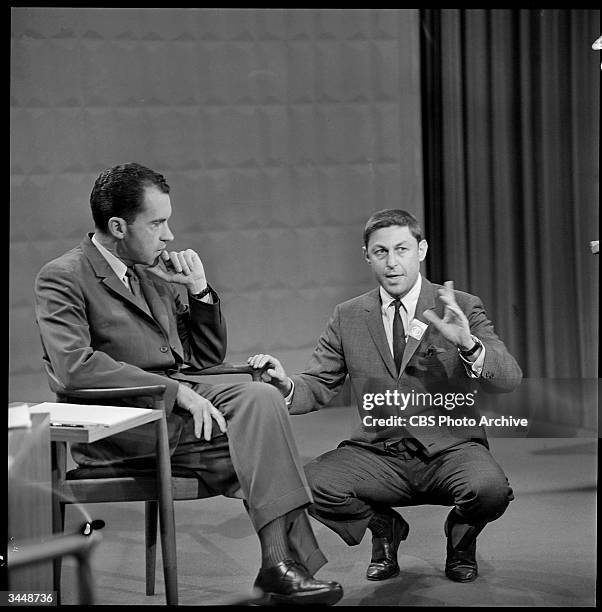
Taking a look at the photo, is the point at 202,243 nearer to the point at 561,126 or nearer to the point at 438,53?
the point at 438,53

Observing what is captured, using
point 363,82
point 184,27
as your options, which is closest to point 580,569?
point 363,82

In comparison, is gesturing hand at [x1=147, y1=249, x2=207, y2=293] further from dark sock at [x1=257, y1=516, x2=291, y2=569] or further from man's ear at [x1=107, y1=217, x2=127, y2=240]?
dark sock at [x1=257, y1=516, x2=291, y2=569]

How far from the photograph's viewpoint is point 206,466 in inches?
122

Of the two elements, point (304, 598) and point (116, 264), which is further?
point (116, 264)

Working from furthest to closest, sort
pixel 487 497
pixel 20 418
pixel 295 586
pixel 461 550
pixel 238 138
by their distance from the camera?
1. pixel 238 138
2. pixel 461 550
3. pixel 487 497
4. pixel 295 586
5. pixel 20 418

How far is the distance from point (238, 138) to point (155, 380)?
0.94 meters

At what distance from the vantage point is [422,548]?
332cm

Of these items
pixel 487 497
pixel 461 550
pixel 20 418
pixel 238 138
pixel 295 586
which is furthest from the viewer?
pixel 238 138

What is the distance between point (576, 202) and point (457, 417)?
0.90 meters

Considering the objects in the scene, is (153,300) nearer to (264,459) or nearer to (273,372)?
(273,372)

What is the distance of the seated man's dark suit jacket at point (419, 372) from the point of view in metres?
3.29

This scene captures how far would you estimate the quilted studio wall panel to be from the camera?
10.8ft

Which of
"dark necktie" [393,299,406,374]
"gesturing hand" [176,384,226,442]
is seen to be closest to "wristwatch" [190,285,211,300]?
"gesturing hand" [176,384,226,442]

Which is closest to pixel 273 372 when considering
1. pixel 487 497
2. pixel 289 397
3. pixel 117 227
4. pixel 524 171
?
pixel 289 397
